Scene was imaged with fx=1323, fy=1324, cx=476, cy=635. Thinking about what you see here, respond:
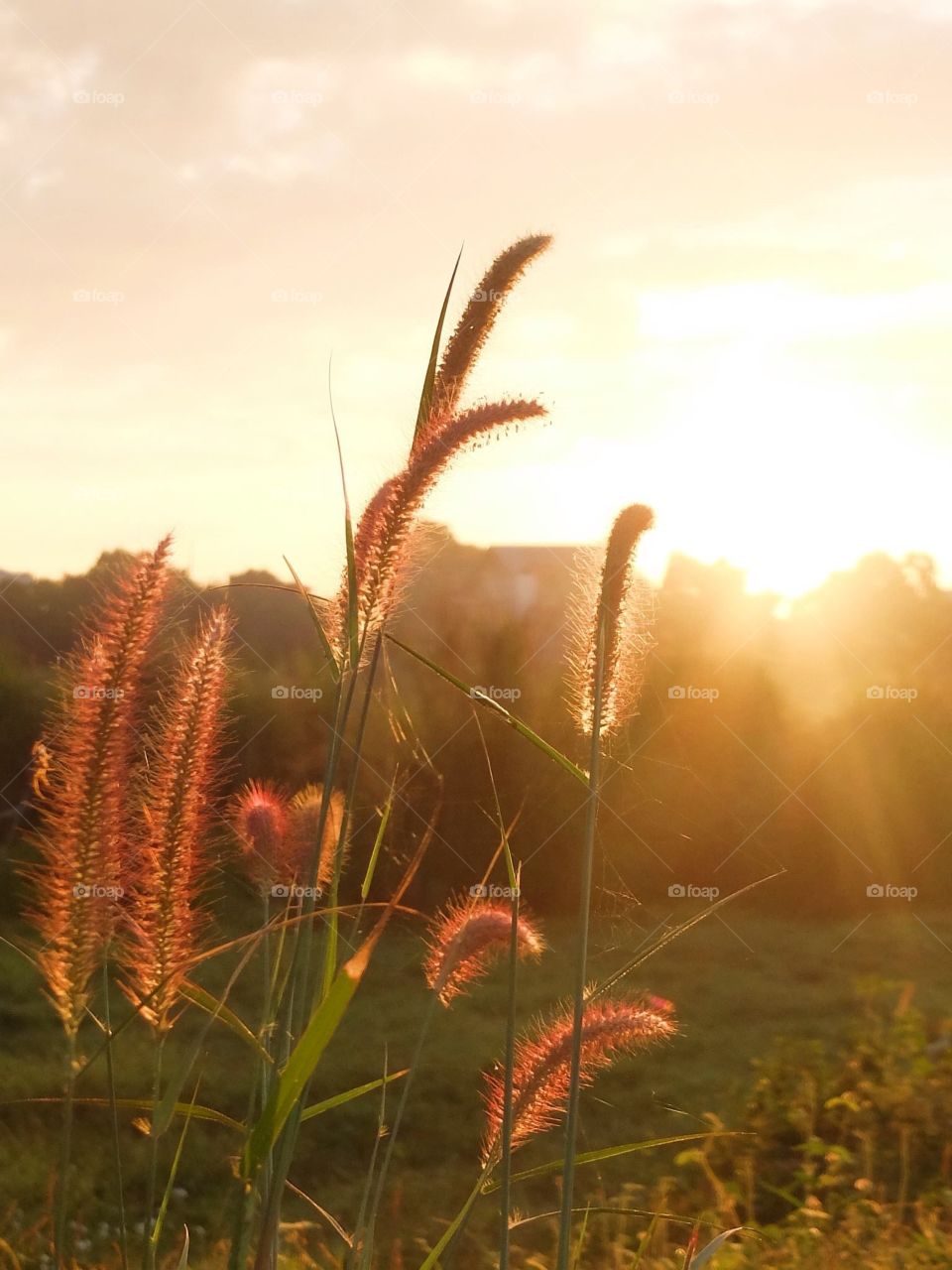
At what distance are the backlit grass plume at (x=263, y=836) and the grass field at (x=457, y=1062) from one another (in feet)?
6.43

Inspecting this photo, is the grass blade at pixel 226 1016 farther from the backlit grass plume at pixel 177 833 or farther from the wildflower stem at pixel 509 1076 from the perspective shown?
the wildflower stem at pixel 509 1076

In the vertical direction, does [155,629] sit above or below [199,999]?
above

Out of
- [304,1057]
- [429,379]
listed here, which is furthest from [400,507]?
[304,1057]

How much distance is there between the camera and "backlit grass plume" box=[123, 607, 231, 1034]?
1117 mm

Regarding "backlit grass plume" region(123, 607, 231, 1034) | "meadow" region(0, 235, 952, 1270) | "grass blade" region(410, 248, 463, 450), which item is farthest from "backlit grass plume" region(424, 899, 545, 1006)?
"grass blade" region(410, 248, 463, 450)

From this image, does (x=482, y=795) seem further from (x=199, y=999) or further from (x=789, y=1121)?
(x=199, y=999)

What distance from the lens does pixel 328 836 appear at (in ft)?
3.93

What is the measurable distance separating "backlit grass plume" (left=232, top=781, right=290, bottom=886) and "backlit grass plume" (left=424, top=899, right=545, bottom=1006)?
0.18m

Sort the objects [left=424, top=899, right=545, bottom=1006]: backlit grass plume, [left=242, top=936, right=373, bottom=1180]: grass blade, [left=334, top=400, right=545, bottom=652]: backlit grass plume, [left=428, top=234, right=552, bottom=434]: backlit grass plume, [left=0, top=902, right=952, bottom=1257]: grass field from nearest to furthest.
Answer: [left=242, top=936, right=373, bottom=1180]: grass blade
[left=424, top=899, right=545, bottom=1006]: backlit grass plume
[left=334, top=400, right=545, bottom=652]: backlit grass plume
[left=428, top=234, right=552, bottom=434]: backlit grass plume
[left=0, top=902, right=952, bottom=1257]: grass field

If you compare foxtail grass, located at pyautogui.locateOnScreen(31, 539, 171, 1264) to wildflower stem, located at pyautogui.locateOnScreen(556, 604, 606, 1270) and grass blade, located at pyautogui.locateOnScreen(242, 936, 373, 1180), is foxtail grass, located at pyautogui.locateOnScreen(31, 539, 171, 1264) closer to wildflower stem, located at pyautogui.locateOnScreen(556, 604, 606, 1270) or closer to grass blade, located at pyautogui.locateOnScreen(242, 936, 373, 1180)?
grass blade, located at pyautogui.locateOnScreen(242, 936, 373, 1180)

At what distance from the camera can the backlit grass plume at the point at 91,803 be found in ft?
3.71

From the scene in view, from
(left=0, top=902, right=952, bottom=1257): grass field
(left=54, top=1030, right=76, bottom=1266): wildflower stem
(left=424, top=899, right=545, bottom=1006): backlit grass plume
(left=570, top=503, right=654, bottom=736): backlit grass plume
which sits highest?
(left=570, top=503, right=654, bottom=736): backlit grass plume

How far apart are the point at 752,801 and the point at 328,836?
12.2ft

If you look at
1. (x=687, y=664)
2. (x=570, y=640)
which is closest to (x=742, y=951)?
(x=687, y=664)
